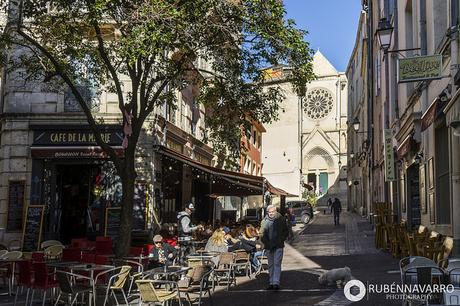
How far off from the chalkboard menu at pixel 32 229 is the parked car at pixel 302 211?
1967 centimetres

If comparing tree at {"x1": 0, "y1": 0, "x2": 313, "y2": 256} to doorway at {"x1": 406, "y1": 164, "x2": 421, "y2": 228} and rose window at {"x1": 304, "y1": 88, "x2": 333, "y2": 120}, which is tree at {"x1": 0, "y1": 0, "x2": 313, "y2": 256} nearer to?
doorway at {"x1": 406, "y1": 164, "x2": 421, "y2": 228}

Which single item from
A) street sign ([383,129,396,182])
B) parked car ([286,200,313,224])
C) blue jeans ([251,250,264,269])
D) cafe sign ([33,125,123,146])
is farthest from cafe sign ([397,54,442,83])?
parked car ([286,200,313,224])

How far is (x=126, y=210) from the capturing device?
11.4m

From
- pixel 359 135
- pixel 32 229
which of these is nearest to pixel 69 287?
pixel 32 229

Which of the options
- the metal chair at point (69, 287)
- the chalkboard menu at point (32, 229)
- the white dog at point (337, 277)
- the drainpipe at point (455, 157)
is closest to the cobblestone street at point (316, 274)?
the white dog at point (337, 277)

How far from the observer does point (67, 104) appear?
62.3 ft

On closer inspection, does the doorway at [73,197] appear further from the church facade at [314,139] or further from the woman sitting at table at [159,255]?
the church facade at [314,139]

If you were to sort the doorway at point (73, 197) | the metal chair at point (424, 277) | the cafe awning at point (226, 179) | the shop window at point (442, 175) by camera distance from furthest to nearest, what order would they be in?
the doorway at point (73, 197) < the cafe awning at point (226, 179) < the shop window at point (442, 175) < the metal chair at point (424, 277)

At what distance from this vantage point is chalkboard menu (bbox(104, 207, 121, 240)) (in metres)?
18.1

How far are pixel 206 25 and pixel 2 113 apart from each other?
34.7 feet

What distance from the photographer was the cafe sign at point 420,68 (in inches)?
446

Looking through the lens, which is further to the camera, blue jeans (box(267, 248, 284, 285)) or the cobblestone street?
blue jeans (box(267, 248, 284, 285))

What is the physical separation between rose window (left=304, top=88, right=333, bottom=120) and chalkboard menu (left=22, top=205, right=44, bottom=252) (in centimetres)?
5776

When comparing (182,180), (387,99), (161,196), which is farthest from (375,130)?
(161,196)
